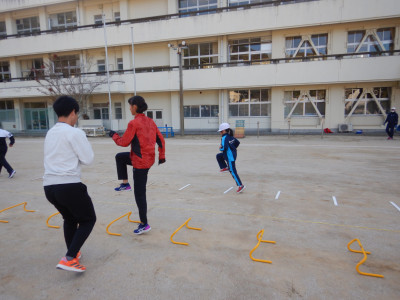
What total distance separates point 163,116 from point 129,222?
21.7 metres

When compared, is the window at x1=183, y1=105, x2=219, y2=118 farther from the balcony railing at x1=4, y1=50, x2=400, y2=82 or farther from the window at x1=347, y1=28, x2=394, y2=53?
the window at x1=347, y1=28, x2=394, y2=53

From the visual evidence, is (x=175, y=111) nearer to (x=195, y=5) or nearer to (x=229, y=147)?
(x=195, y=5)

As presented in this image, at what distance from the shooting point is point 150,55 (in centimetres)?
2552

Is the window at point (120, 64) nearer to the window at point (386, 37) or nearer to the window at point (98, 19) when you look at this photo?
the window at point (98, 19)

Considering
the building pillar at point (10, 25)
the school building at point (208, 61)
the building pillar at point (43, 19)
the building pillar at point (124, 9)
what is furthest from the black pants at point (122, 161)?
the building pillar at point (10, 25)

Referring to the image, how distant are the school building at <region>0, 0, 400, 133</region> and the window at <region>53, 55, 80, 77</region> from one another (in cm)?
14

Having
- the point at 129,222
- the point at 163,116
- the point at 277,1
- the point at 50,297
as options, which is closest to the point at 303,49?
the point at 277,1

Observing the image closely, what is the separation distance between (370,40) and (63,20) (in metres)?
28.3

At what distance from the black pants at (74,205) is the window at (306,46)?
73.1ft

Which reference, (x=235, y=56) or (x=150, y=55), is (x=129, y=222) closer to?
(x=235, y=56)

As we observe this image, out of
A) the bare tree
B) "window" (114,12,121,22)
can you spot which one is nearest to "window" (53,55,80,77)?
the bare tree

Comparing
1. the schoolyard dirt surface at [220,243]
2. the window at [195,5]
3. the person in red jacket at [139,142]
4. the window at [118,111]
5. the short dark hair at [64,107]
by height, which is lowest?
the schoolyard dirt surface at [220,243]

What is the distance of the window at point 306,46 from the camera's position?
2130cm

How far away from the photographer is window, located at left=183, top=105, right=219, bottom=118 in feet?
80.3
